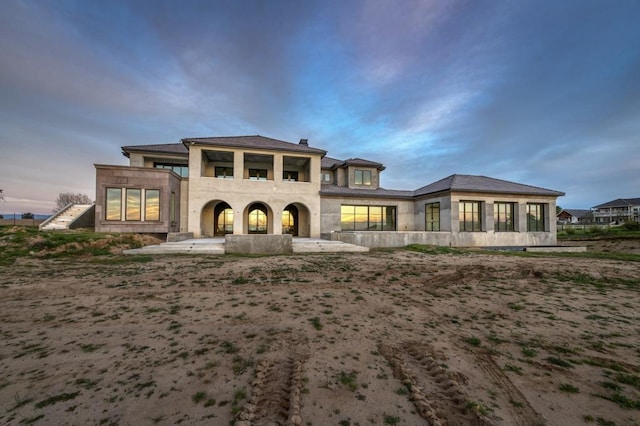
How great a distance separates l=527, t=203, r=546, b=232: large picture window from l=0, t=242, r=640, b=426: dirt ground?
16657 mm

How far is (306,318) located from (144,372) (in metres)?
2.42

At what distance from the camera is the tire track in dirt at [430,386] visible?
7.53 feet

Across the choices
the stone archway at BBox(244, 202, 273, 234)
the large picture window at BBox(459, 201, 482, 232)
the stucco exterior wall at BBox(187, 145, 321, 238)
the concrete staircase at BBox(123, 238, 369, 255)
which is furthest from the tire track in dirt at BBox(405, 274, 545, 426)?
the stone archway at BBox(244, 202, 273, 234)

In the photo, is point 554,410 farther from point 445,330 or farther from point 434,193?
point 434,193

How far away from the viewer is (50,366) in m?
2.92

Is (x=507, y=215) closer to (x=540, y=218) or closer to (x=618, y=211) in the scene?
(x=540, y=218)

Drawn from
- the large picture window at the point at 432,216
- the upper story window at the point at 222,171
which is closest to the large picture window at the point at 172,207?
the upper story window at the point at 222,171

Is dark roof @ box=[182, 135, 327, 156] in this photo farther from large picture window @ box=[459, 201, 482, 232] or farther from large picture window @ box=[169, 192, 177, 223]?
large picture window @ box=[459, 201, 482, 232]

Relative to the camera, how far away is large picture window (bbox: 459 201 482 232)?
19.2m

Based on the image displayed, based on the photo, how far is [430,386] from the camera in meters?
2.73

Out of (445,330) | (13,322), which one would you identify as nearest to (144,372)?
(13,322)

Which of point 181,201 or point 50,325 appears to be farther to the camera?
point 181,201

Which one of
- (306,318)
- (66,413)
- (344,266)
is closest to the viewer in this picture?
(66,413)

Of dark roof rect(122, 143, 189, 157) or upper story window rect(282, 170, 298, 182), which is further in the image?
upper story window rect(282, 170, 298, 182)
